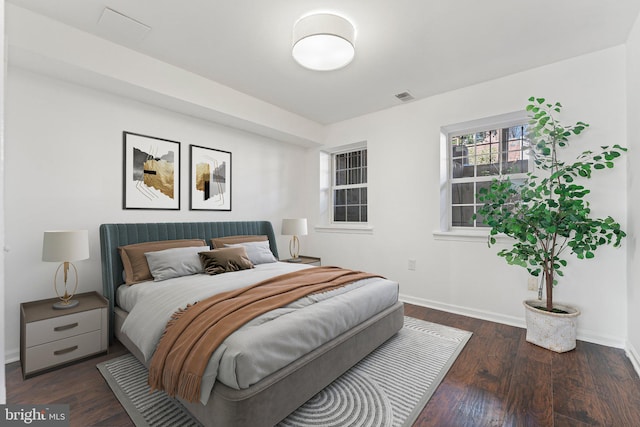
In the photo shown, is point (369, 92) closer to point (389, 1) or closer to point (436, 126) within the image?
point (436, 126)

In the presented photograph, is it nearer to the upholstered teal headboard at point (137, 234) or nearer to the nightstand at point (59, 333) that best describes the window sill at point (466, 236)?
the upholstered teal headboard at point (137, 234)

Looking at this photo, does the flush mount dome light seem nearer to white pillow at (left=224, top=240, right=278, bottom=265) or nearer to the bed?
the bed

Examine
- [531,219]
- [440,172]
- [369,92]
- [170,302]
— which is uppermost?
[369,92]

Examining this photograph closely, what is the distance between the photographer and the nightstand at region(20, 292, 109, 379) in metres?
2.11

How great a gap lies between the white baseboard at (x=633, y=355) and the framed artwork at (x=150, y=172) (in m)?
4.36

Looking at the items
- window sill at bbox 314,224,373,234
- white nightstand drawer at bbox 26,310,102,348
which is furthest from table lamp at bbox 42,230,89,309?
window sill at bbox 314,224,373,234

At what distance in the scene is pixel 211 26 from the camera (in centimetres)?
241

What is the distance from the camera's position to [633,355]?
7.69 ft

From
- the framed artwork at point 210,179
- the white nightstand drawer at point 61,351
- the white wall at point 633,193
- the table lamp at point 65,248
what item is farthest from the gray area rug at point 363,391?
the framed artwork at point 210,179

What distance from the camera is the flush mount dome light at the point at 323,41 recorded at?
2.19m

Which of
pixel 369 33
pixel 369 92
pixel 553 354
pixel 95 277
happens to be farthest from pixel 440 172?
pixel 95 277

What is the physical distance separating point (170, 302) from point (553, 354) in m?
3.08

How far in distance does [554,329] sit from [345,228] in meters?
2.72

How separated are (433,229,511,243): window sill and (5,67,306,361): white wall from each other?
3028mm
